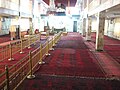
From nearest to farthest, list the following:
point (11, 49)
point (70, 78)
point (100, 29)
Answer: point (70, 78) < point (11, 49) < point (100, 29)

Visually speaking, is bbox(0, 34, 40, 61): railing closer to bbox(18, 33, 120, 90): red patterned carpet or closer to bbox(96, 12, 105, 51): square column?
bbox(18, 33, 120, 90): red patterned carpet

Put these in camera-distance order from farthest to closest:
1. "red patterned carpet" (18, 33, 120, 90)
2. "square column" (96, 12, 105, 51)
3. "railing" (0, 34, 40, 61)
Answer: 1. "square column" (96, 12, 105, 51)
2. "railing" (0, 34, 40, 61)
3. "red patterned carpet" (18, 33, 120, 90)

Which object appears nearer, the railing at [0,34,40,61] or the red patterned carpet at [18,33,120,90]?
the red patterned carpet at [18,33,120,90]

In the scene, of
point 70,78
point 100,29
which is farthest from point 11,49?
point 100,29

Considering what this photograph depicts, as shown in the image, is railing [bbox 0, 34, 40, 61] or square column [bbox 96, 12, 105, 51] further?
square column [bbox 96, 12, 105, 51]

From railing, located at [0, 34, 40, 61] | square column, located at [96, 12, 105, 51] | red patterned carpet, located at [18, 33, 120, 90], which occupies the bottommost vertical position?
red patterned carpet, located at [18, 33, 120, 90]

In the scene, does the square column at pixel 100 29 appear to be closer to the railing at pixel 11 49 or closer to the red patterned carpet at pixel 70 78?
the red patterned carpet at pixel 70 78

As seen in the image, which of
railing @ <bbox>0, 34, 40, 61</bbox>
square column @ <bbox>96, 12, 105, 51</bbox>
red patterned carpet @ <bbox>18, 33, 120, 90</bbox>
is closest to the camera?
red patterned carpet @ <bbox>18, 33, 120, 90</bbox>

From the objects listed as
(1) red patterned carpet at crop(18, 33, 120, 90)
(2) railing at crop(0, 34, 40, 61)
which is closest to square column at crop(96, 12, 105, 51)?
(1) red patterned carpet at crop(18, 33, 120, 90)

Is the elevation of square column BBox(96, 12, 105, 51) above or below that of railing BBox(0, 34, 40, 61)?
above

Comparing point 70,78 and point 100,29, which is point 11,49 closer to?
point 70,78

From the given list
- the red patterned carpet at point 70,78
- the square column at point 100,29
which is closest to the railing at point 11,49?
the red patterned carpet at point 70,78

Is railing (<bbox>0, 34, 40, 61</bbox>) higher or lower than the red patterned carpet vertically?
higher

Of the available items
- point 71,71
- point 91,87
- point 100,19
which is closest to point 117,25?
point 100,19
